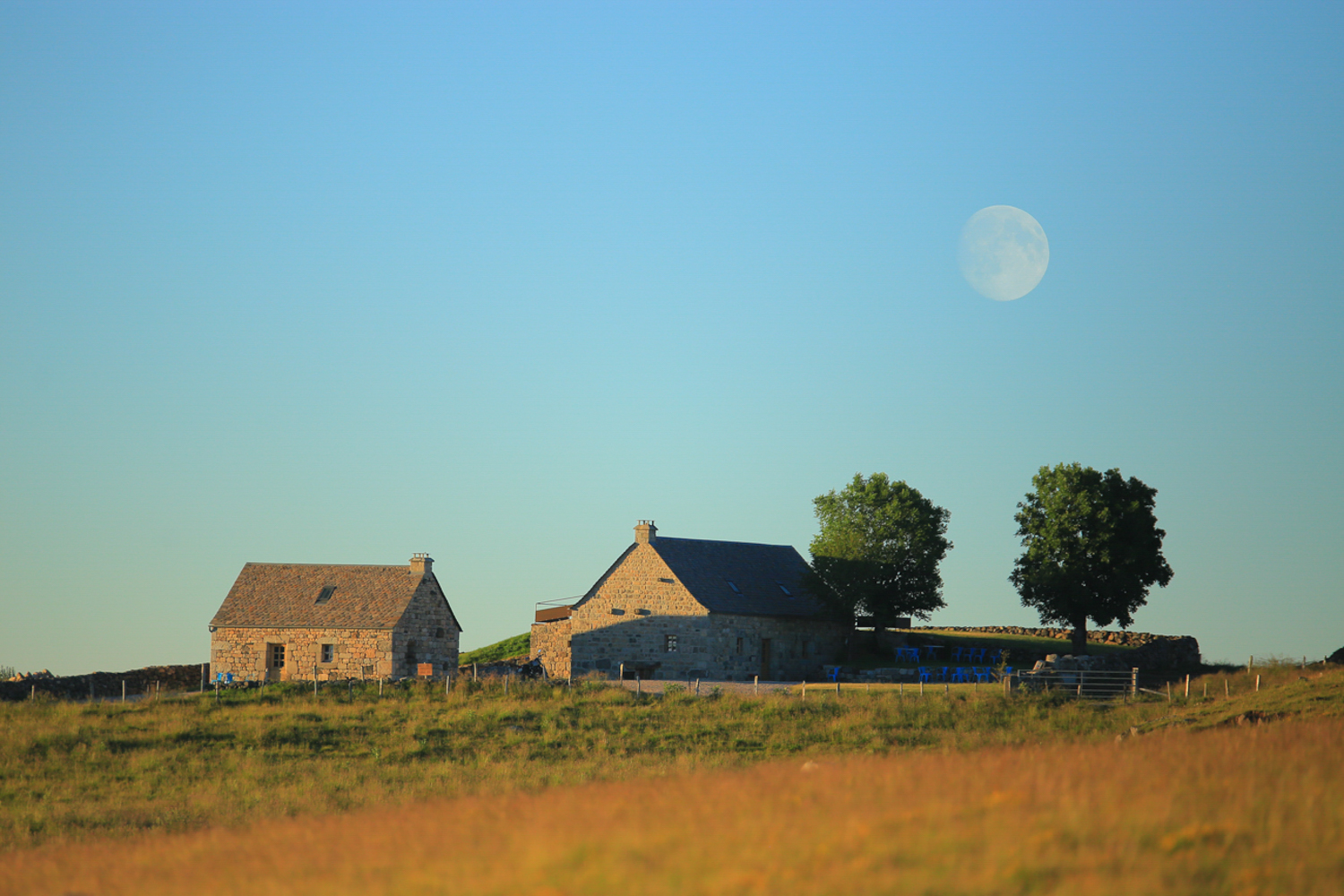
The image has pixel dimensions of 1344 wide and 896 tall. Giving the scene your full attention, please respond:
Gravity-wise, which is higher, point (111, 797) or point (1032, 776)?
point (1032, 776)

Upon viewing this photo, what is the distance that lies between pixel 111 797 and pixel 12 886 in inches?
502

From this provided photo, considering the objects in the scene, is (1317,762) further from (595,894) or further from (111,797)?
(111,797)

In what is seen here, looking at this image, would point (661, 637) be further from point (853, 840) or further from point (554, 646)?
point (853, 840)

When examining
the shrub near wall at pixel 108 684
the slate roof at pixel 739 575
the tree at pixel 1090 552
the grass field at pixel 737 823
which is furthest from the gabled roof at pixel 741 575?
the grass field at pixel 737 823

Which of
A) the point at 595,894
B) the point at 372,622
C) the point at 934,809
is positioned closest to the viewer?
the point at 595,894

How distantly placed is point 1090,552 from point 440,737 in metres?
32.2

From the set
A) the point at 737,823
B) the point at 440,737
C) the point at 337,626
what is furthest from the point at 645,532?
the point at 737,823

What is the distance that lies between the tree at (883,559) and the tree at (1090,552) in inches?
173

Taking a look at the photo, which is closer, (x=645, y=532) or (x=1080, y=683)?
(x=1080, y=683)

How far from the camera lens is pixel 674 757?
83.0 feet

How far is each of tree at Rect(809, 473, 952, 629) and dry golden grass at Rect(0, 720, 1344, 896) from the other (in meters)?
39.1

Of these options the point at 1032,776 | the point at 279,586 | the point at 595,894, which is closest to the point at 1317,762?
the point at 1032,776

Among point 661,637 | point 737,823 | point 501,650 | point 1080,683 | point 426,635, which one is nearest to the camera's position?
point 737,823

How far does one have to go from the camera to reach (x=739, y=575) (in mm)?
53688
